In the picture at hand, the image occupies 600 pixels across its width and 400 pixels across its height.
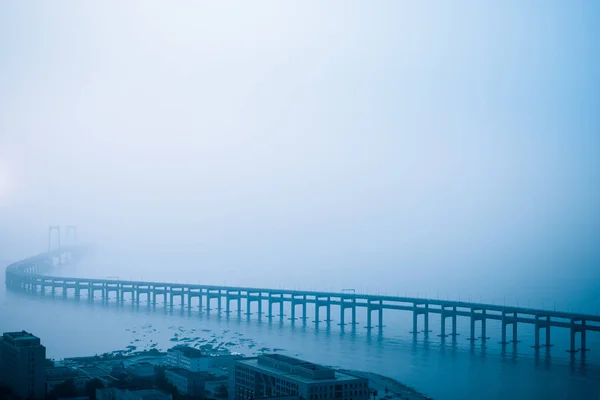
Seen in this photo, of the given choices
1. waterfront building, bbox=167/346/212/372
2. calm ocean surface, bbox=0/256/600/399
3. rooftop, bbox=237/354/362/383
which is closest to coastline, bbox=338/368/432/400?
calm ocean surface, bbox=0/256/600/399

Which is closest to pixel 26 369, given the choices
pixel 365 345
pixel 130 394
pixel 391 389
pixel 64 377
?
pixel 64 377

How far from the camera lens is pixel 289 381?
11570 mm

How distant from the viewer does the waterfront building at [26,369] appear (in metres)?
12.2

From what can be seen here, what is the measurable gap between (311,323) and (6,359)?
1182 centimetres

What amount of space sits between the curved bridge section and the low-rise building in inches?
350

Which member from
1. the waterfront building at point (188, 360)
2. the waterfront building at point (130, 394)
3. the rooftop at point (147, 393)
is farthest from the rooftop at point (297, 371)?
the waterfront building at point (188, 360)

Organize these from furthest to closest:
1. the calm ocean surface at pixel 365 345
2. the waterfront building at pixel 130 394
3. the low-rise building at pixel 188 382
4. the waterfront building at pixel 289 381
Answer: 1. the calm ocean surface at pixel 365 345
2. the low-rise building at pixel 188 382
3. the waterfront building at pixel 289 381
4. the waterfront building at pixel 130 394

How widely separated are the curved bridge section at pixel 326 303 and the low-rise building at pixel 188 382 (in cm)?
889

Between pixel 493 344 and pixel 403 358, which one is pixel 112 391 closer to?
pixel 403 358

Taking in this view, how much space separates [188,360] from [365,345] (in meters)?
5.62

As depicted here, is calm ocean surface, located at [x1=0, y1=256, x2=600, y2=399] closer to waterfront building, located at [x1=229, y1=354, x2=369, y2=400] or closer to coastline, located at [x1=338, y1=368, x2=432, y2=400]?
coastline, located at [x1=338, y1=368, x2=432, y2=400]

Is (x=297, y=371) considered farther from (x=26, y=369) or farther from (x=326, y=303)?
(x=326, y=303)

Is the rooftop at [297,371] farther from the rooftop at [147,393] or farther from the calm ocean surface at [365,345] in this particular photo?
the calm ocean surface at [365,345]

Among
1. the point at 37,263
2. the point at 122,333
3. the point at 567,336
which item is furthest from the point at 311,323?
the point at 37,263
